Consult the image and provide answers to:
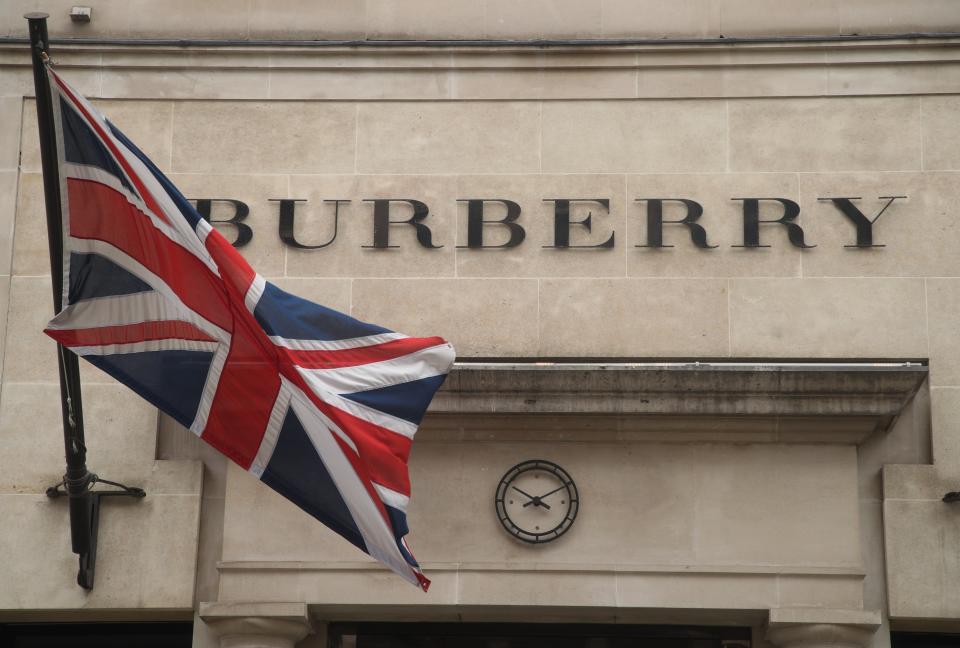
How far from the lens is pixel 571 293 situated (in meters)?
16.5

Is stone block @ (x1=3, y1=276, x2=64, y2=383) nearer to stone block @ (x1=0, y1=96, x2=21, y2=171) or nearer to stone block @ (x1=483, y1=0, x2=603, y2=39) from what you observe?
stone block @ (x1=0, y1=96, x2=21, y2=171)

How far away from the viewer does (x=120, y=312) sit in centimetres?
1350

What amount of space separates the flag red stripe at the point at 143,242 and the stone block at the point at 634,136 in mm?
4457

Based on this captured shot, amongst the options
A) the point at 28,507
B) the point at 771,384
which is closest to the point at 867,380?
the point at 771,384

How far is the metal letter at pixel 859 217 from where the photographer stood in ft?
53.9

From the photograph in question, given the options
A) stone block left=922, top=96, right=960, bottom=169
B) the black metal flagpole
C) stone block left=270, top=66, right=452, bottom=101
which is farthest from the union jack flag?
stone block left=922, top=96, right=960, bottom=169

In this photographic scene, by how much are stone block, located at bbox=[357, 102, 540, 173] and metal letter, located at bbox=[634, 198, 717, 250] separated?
1.21 m

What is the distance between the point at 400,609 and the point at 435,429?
167 centimetres

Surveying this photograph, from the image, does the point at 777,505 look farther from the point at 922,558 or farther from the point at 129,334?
the point at 129,334

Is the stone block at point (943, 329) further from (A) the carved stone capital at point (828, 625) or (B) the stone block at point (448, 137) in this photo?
(B) the stone block at point (448, 137)

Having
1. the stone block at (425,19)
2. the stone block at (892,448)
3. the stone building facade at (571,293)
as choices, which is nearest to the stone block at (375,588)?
the stone building facade at (571,293)

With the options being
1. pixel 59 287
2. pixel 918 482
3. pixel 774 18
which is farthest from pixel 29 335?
pixel 918 482

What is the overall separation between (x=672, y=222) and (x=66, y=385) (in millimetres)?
6035

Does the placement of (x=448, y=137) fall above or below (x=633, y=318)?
above
